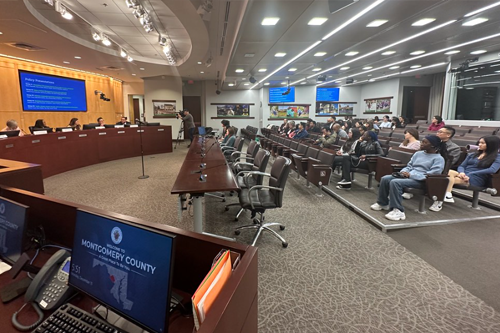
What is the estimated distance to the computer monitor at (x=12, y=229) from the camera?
4.01ft

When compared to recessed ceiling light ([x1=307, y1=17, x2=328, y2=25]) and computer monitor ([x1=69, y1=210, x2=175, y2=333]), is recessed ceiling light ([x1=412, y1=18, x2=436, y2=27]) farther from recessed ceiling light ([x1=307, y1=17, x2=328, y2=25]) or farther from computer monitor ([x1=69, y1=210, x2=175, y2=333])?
computer monitor ([x1=69, y1=210, x2=175, y2=333])

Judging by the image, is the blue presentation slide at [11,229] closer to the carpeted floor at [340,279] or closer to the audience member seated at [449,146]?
the carpeted floor at [340,279]

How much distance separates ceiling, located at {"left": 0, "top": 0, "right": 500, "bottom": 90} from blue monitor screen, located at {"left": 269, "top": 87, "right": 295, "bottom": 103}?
487cm

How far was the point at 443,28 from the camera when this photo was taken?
577 cm

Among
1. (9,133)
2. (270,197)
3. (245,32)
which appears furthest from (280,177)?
(9,133)

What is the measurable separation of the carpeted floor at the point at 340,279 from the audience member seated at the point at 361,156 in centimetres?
94

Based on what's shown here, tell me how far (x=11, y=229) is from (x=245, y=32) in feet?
18.0

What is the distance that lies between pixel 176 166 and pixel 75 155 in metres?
2.62

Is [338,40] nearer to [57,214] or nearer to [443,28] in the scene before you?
[443,28]

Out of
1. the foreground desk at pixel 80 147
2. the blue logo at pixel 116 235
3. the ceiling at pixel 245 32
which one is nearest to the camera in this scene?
the blue logo at pixel 116 235

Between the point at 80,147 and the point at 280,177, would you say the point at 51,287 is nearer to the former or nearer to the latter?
the point at 280,177

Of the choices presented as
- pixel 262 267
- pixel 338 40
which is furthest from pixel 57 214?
pixel 338 40

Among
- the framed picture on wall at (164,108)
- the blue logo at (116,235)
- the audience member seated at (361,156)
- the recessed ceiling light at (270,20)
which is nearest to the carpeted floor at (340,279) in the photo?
the audience member seated at (361,156)

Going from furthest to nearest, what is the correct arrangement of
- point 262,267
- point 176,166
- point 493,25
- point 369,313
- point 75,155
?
1. point 176,166
2. point 75,155
3. point 493,25
4. point 262,267
5. point 369,313
